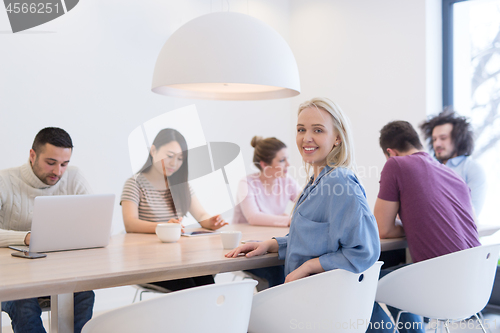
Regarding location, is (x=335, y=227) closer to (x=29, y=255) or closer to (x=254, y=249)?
(x=254, y=249)

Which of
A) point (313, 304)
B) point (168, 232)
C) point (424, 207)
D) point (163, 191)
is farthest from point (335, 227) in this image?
point (163, 191)

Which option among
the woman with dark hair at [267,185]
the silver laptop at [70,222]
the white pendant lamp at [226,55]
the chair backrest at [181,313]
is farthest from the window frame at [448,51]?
the chair backrest at [181,313]

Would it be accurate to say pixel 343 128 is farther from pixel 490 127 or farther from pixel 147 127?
pixel 490 127

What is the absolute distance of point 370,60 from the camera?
4.27m

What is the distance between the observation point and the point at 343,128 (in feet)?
5.55

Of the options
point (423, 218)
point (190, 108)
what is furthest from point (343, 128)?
point (190, 108)

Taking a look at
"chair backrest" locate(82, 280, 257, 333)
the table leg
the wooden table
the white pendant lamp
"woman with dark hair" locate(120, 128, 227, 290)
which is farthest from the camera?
"woman with dark hair" locate(120, 128, 227, 290)

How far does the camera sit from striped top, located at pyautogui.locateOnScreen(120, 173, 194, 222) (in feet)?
8.38

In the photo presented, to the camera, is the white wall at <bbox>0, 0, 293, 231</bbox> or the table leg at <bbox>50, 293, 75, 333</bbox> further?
the white wall at <bbox>0, 0, 293, 231</bbox>

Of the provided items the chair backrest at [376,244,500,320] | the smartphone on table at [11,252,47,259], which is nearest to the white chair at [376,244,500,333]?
the chair backrest at [376,244,500,320]

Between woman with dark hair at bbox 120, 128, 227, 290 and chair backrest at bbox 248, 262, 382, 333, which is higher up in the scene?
woman with dark hair at bbox 120, 128, 227, 290

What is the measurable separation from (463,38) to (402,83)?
0.66 meters

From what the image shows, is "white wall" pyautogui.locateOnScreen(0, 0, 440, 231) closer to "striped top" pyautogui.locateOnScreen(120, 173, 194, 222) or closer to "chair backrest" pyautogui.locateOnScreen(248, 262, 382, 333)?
"striped top" pyautogui.locateOnScreen(120, 173, 194, 222)

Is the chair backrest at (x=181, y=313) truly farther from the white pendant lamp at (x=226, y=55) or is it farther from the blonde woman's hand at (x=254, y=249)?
the white pendant lamp at (x=226, y=55)
